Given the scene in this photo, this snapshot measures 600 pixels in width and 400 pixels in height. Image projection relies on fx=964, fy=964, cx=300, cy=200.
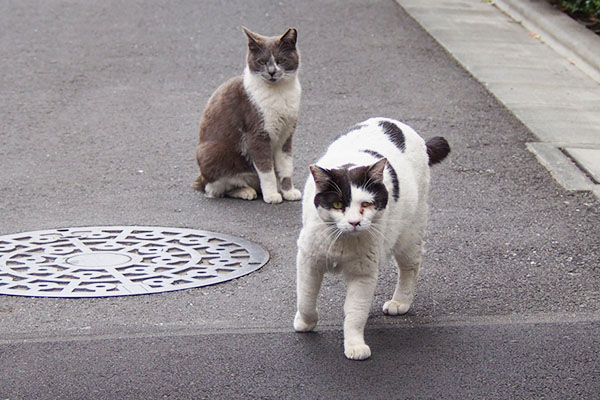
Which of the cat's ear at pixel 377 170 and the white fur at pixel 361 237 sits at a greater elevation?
the cat's ear at pixel 377 170

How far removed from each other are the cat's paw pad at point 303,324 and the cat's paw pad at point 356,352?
0.29 meters

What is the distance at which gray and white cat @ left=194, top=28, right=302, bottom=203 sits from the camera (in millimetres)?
6660

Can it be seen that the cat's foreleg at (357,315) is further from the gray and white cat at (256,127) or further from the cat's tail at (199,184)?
the cat's tail at (199,184)

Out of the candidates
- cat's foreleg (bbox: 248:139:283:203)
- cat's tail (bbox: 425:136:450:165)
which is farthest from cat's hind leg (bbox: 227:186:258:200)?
cat's tail (bbox: 425:136:450:165)

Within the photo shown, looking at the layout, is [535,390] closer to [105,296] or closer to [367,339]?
[367,339]

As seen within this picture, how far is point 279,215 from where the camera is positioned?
6.60m

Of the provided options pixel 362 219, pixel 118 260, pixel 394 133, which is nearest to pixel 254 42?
pixel 118 260

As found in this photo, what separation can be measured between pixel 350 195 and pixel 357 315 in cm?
60

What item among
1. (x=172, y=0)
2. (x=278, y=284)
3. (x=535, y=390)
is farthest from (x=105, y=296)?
(x=172, y=0)

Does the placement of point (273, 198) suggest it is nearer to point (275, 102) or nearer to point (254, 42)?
point (275, 102)

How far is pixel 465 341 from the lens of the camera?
4.69 meters

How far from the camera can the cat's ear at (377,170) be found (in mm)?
4254

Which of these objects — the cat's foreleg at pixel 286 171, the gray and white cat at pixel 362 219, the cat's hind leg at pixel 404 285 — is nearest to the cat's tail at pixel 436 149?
the gray and white cat at pixel 362 219

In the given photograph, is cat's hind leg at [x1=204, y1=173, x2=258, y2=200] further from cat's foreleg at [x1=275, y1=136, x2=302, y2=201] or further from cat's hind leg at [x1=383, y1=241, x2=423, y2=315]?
cat's hind leg at [x1=383, y1=241, x2=423, y2=315]
